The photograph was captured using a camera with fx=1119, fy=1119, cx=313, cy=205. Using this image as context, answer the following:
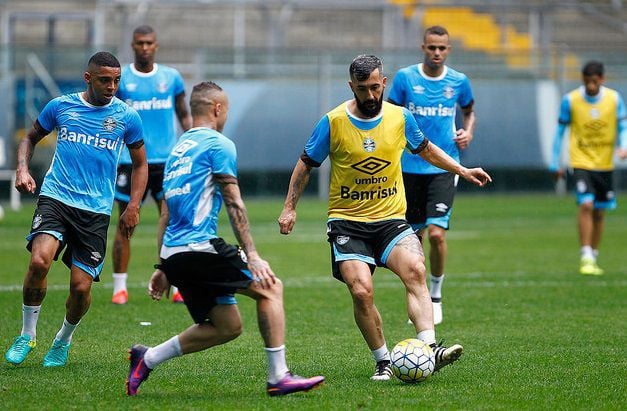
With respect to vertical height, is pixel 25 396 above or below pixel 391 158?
below

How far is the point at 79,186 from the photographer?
8.33 metres

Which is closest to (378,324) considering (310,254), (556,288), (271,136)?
(556,288)

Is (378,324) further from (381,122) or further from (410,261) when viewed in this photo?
(381,122)

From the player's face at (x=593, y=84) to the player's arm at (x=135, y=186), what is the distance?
7834 millimetres

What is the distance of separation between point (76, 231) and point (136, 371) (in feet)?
4.93

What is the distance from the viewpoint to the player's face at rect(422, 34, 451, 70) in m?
10.6

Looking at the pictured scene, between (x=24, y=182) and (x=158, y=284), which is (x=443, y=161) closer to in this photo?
(x=158, y=284)

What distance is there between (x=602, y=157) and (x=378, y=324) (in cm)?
782

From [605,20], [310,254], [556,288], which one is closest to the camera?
[556,288]

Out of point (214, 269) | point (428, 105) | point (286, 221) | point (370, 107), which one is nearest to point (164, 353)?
point (214, 269)

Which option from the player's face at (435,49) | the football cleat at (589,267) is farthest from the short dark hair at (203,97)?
the football cleat at (589,267)

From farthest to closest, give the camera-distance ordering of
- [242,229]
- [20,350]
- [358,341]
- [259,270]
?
[358,341] < [20,350] < [242,229] < [259,270]

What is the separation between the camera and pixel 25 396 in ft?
23.4

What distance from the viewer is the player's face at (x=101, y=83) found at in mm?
8156
